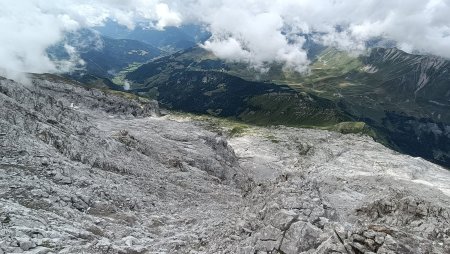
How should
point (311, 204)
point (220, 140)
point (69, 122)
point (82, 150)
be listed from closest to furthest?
point (311, 204) < point (82, 150) < point (69, 122) < point (220, 140)

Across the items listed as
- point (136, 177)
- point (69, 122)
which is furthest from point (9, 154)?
point (69, 122)

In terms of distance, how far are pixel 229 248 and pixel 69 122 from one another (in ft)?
194

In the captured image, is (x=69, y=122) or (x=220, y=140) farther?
(x=220, y=140)

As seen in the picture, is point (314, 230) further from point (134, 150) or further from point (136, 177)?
point (134, 150)

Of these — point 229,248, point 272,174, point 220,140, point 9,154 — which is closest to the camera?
point 229,248

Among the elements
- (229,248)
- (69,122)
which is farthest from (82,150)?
(229,248)

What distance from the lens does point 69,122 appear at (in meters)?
90.9

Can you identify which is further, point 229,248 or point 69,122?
point 69,122

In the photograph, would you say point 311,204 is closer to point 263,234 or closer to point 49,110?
point 263,234

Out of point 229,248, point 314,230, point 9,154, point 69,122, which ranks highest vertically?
point 69,122

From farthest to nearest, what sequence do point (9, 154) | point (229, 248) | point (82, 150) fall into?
point (82, 150)
point (9, 154)
point (229, 248)

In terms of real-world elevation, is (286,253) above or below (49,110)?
below

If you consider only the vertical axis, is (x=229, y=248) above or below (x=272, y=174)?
below

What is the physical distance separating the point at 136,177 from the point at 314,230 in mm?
44972
